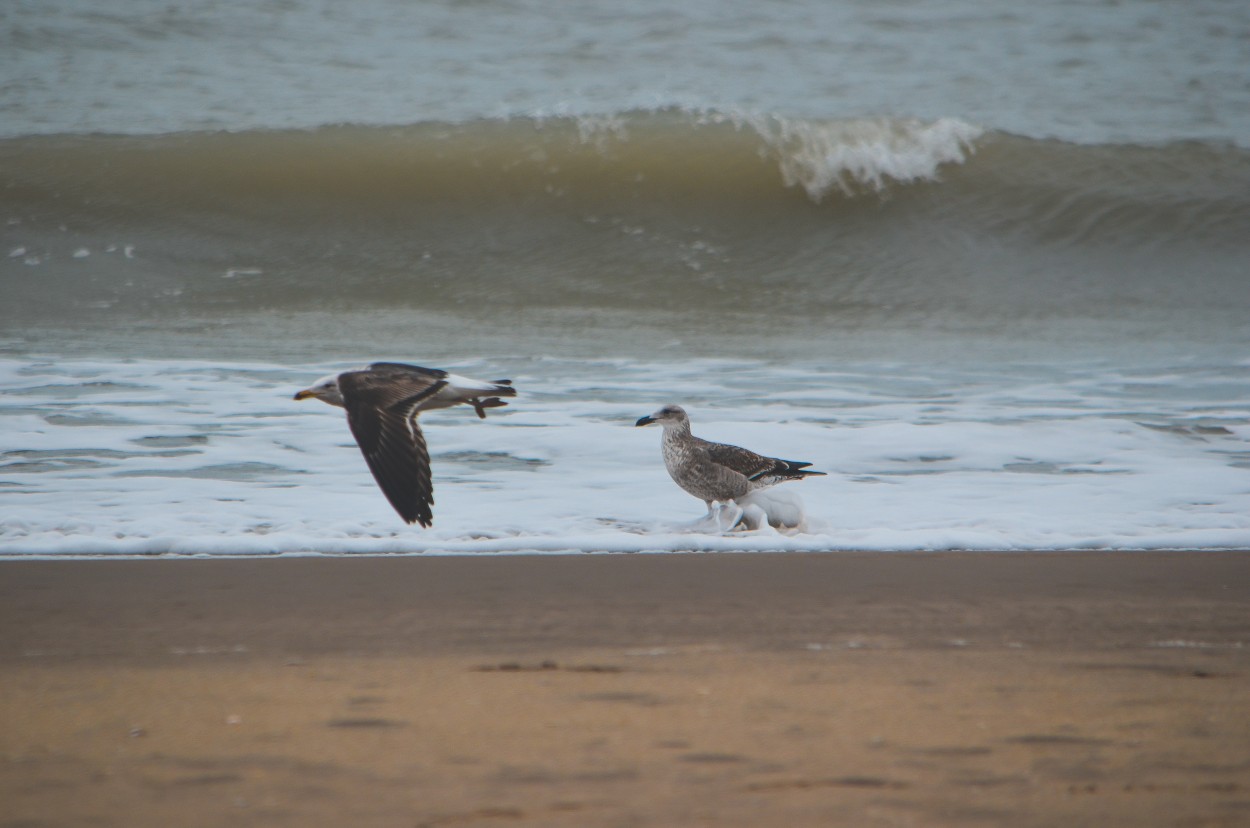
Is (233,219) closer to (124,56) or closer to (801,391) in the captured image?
(124,56)

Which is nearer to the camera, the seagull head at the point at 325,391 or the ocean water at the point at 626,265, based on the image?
the ocean water at the point at 626,265

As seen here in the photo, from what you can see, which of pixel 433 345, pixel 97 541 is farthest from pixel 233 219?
pixel 97 541

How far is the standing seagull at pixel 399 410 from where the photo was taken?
418cm

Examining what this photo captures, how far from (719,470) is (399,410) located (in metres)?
1.14

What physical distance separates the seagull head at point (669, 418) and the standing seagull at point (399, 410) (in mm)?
594

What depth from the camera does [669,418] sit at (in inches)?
205

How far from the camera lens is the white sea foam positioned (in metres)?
4.18

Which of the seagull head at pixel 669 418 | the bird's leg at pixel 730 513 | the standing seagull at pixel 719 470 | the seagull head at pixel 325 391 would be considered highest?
the seagull head at pixel 325 391

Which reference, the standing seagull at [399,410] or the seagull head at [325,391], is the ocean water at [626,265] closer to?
the standing seagull at [399,410]

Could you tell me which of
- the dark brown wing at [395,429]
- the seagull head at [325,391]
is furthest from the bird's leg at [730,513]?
the seagull head at [325,391]

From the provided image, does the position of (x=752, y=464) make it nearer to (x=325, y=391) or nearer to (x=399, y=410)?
(x=399, y=410)

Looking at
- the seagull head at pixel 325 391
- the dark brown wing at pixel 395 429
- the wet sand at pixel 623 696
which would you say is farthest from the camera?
the seagull head at pixel 325 391

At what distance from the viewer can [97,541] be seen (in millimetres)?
3959

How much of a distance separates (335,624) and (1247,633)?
1.94 metres
